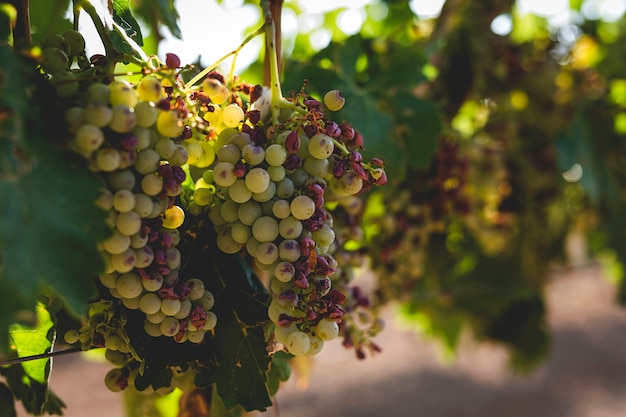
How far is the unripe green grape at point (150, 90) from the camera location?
0.44m

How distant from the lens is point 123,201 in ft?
1.38

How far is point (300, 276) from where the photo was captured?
1.57 ft

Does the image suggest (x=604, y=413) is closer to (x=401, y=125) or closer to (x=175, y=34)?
(x=401, y=125)

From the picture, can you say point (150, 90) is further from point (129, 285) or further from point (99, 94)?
point (129, 285)

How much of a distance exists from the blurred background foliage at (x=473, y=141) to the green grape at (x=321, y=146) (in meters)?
0.25

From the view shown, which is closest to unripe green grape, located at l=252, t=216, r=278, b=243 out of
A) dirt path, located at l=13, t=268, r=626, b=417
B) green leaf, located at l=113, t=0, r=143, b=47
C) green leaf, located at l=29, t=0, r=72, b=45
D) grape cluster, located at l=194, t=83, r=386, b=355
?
grape cluster, located at l=194, t=83, r=386, b=355

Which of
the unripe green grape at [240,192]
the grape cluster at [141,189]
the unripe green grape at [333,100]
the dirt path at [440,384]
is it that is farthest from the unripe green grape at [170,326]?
the dirt path at [440,384]

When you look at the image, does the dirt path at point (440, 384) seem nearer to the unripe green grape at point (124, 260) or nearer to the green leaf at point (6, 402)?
the green leaf at point (6, 402)

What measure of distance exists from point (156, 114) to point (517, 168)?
4.10 feet

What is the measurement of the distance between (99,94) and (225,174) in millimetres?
109

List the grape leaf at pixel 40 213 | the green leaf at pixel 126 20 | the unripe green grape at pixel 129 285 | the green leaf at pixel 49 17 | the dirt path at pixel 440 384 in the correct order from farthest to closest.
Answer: the dirt path at pixel 440 384
the green leaf at pixel 49 17
the green leaf at pixel 126 20
the unripe green grape at pixel 129 285
the grape leaf at pixel 40 213

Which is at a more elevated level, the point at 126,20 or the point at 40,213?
the point at 126,20

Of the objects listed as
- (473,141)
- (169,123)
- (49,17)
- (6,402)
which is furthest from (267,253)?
(473,141)

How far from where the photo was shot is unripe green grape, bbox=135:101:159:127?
1.43 feet
